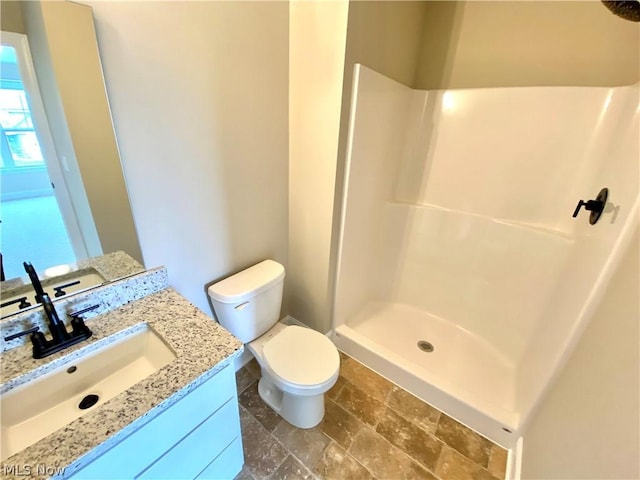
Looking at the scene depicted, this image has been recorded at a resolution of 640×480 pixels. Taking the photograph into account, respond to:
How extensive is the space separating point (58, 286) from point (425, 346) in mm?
1975

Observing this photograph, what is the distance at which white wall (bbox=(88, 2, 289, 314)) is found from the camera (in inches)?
36.6

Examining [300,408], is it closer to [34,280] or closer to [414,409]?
[414,409]

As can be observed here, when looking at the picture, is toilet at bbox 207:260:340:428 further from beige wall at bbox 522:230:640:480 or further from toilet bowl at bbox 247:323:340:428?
beige wall at bbox 522:230:640:480

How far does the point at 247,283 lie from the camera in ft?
4.58

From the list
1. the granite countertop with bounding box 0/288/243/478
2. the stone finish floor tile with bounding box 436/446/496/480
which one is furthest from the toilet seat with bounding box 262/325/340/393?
the stone finish floor tile with bounding box 436/446/496/480

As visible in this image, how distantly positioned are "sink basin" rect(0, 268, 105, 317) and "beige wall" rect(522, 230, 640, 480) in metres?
1.53

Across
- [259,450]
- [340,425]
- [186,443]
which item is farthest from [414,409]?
[186,443]

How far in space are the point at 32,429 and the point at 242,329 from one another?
0.76m

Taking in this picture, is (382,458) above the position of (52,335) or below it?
below

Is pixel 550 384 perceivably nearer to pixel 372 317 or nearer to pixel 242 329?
pixel 372 317

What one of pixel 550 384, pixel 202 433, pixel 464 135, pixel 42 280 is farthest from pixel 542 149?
pixel 42 280

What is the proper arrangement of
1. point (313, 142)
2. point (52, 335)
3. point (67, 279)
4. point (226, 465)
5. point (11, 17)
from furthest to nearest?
1. point (313, 142)
2. point (226, 465)
3. point (67, 279)
4. point (52, 335)
5. point (11, 17)

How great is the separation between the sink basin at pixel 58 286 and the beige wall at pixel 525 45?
212 centimetres

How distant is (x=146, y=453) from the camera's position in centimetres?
72
